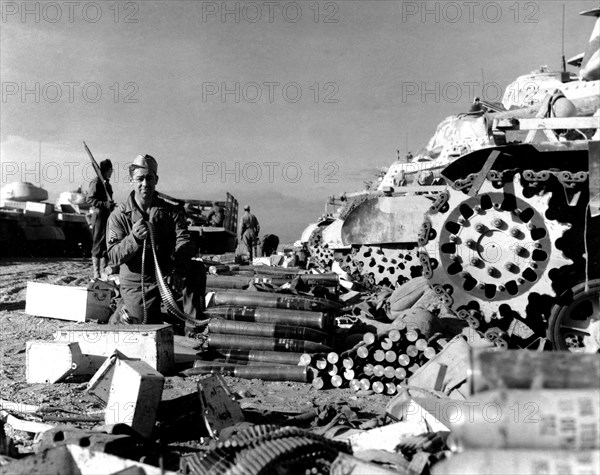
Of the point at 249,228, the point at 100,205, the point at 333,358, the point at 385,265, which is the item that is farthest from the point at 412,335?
the point at 249,228

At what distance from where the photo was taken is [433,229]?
7227 mm

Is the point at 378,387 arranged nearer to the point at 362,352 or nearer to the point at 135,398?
the point at 362,352

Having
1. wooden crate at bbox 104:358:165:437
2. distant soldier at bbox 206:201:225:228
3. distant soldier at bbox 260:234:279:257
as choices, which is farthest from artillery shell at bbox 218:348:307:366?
distant soldier at bbox 206:201:225:228

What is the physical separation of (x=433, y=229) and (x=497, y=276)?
82 centimetres

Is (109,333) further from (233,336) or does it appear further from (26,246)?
(26,246)

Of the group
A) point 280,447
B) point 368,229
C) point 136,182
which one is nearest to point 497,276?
point 136,182

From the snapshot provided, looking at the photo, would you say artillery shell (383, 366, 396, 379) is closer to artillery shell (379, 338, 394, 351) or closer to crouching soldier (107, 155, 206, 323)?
artillery shell (379, 338, 394, 351)

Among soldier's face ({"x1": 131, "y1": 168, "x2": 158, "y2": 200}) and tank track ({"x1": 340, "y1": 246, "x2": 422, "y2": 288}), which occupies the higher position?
soldier's face ({"x1": 131, "y1": 168, "x2": 158, "y2": 200})

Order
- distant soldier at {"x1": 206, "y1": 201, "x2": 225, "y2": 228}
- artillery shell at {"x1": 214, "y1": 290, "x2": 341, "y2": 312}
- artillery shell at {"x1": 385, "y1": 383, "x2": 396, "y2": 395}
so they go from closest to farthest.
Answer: artillery shell at {"x1": 385, "y1": 383, "x2": 396, "y2": 395} < artillery shell at {"x1": 214, "y1": 290, "x2": 341, "y2": 312} < distant soldier at {"x1": 206, "y1": 201, "x2": 225, "y2": 228}

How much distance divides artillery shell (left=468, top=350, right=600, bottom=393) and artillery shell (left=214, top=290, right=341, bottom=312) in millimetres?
4943

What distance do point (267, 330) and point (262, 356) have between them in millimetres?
303

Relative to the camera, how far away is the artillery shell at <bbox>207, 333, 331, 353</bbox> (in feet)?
22.1

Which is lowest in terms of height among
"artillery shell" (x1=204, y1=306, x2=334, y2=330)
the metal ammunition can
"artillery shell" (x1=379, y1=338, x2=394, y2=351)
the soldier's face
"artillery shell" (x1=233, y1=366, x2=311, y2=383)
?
"artillery shell" (x1=233, y1=366, x2=311, y2=383)

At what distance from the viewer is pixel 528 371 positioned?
7.62 feet
